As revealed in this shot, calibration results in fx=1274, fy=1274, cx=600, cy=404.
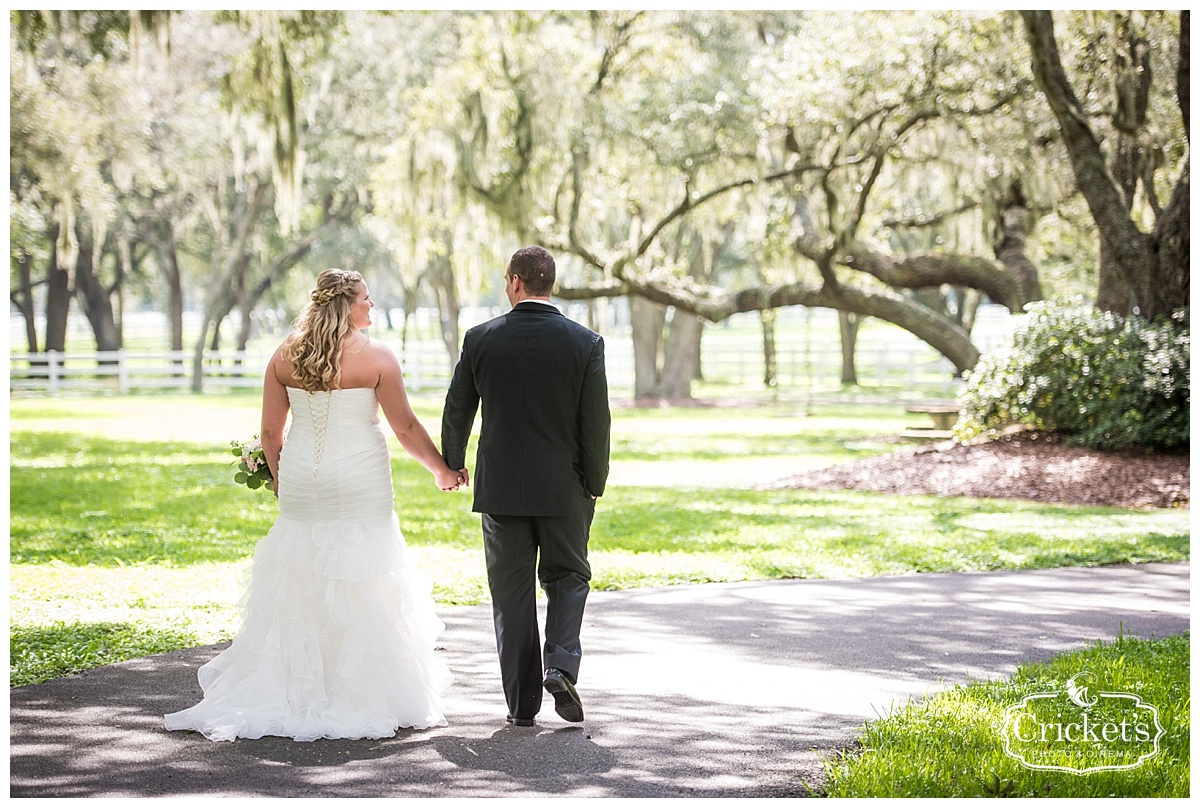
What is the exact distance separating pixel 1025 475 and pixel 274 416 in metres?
9.77

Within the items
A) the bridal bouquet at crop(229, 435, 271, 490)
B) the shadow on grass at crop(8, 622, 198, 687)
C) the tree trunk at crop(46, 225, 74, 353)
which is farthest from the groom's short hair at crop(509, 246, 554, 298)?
the tree trunk at crop(46, 225, 74, 353)

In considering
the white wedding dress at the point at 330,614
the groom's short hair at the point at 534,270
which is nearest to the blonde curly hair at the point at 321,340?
the white wedding dress at the point at 330,614

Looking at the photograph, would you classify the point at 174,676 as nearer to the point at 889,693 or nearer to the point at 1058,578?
the point at 889,693

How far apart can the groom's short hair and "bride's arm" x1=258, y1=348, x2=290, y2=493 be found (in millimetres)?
1037

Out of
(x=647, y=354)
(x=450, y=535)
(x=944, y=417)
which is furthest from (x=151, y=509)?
(x=647, y=354)

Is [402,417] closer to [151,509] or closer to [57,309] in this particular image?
[151,509]

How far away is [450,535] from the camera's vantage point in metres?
10.4

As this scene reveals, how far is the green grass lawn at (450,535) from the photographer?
7.27 meters

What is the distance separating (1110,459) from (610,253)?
1035cm

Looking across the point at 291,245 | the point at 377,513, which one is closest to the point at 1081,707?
the point at 377,513

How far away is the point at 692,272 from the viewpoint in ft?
105

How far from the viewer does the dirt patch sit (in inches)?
482

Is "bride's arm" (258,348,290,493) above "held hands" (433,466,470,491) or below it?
above

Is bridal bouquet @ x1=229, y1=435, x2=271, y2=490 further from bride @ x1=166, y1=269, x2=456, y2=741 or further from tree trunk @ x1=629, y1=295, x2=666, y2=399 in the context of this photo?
tree trunk @ x1=629, y1=295, x2=666, y2=399
